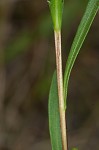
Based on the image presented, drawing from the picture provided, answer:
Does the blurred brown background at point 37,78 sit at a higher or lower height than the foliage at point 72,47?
lower

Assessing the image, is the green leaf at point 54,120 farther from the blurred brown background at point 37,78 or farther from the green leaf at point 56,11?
the blurred brown background at point 37,78

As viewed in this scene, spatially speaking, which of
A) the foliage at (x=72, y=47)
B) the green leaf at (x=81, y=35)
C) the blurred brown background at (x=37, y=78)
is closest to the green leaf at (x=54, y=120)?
the foliage at (x=72, y=47)

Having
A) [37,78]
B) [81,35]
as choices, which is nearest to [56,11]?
[81,35]

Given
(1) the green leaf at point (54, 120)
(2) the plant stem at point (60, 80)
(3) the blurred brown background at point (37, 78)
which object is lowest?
(3) the blurred brown background at point (37, 78)

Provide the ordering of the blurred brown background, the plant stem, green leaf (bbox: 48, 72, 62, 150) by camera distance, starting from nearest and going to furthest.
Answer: the plant stem
green leaf (bbox: 48, 72, 62, 150)
the blurred brown background

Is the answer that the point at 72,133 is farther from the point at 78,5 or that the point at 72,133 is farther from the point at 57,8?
the point at 57,8

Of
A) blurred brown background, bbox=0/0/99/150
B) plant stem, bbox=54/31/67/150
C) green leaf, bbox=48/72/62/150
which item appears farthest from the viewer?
blurred brown background, bbox=0/0/99/150

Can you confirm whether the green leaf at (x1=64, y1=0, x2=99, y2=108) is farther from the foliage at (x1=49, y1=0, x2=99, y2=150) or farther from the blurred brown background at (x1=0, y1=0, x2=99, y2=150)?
the blurred brown background at (x1=0, y1=0, x2=99, y2=150)

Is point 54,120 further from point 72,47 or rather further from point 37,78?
point 37,78

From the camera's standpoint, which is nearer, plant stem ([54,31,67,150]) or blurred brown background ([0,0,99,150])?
plant stem ([54,31,67,150])

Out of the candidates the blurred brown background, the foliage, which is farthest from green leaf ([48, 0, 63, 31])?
the blurred brown background
